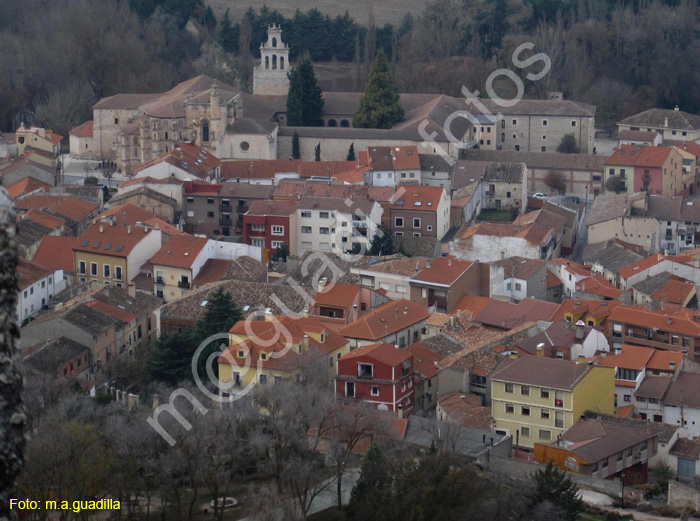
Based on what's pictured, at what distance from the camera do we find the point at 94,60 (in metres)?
49.0

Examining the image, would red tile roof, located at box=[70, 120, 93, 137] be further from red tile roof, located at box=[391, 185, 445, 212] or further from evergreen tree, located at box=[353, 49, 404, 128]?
red tile roof, located at box=[391, 185, 445, 212]

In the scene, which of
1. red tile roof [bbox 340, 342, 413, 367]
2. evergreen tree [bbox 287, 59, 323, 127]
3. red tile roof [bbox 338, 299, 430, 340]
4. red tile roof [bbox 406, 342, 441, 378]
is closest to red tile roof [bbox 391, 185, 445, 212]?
red tile roof [bbox 338, 299, 430, 340]

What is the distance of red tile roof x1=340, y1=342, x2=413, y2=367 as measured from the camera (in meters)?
20.7

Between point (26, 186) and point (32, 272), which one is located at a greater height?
point (26, 186)

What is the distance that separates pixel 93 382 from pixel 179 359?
1.66 meters

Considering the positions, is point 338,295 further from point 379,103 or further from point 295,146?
point 379,103

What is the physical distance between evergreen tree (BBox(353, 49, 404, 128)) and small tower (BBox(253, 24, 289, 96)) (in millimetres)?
4322

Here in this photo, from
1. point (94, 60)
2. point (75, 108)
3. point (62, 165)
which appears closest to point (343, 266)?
point (62, 165)

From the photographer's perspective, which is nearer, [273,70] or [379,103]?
[379,103]

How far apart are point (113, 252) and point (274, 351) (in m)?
8.89

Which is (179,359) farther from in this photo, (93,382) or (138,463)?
(138,463)

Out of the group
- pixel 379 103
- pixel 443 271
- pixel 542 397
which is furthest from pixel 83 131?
pixel 542 397

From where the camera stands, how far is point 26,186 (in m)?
36.5

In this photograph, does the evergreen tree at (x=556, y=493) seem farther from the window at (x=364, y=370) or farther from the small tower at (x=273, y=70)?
the small tower at (x=273, y=70)
